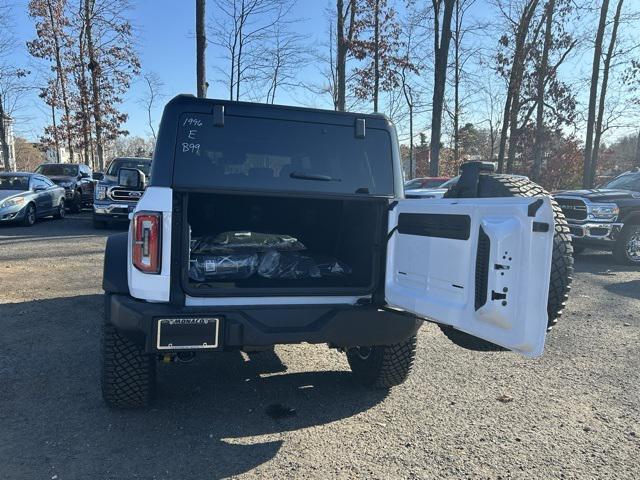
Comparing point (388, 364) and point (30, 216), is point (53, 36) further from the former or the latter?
point (388, 364)

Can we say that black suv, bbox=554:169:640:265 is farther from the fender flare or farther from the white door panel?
the fender flare

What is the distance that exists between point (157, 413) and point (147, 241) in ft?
4.16

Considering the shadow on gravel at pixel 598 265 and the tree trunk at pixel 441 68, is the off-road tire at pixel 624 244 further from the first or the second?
the tree trunk at pixel 441 68

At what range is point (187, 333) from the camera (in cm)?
280


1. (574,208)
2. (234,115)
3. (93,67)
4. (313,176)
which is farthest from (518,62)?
A: (234,115)

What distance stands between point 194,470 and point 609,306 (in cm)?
598

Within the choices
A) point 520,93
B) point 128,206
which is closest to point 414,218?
point 128,206

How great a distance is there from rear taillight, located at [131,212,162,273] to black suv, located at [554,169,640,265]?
29.1 feet

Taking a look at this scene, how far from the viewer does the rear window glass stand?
3.04m

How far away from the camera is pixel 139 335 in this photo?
2.89 metres

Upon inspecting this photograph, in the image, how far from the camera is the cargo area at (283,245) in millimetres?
3260

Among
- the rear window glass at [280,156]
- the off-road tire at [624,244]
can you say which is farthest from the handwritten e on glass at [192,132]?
the off-road tire at [624,244]

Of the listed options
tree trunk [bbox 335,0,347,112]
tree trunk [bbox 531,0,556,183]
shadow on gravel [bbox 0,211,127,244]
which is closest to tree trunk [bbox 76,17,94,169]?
shadow on gravel [bbox 0,211,127,244]

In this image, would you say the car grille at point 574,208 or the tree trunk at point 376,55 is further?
the tree trunk at point 376,55
